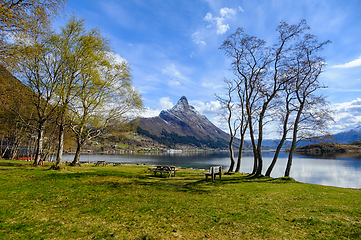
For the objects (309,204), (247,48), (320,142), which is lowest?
(309,204)

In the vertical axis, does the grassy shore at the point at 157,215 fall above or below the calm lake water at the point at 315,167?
above

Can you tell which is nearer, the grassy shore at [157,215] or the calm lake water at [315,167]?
the grassy shore at [157,215]

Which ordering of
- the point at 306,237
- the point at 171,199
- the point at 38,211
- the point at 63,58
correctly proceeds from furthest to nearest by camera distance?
the point at 63,58 < the point at 171,199 < the point at 38,211 < the point at 306,237

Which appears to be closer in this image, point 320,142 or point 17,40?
point 17,40

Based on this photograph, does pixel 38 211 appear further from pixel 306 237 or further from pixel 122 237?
pixel 306 237

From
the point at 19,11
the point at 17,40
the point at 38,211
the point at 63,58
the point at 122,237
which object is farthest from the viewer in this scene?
the point at 63,58

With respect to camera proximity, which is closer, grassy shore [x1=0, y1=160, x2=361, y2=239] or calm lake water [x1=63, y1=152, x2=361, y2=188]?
grassy shore [x1=0, y1=160, x2=361, y2=239]

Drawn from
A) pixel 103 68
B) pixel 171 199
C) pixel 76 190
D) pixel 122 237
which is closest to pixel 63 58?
pixel 103 68

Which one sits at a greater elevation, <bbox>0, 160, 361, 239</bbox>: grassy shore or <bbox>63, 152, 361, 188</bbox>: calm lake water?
<bbox>0, 160, 361, 239</bbox>: grassy shore

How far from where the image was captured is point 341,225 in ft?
27.3

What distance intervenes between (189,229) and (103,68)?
24.6 m

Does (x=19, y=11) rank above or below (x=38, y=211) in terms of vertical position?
above

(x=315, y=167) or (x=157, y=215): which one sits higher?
(x=157, y=215)

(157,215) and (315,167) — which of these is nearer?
(157,215)
